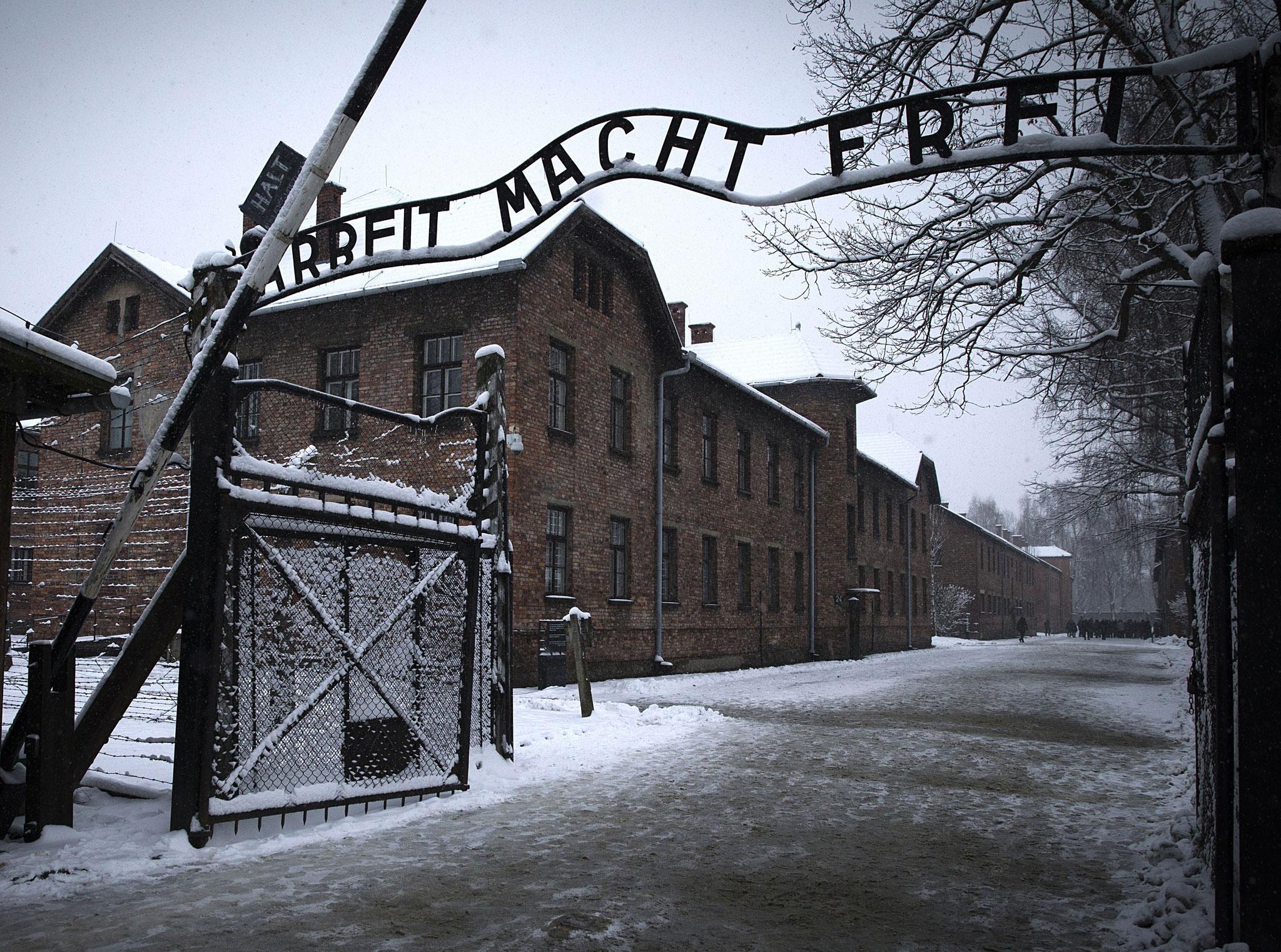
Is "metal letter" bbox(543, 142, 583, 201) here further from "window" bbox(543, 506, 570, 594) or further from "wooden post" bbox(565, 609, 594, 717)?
"window" bbox(543, 506, 570, 594)

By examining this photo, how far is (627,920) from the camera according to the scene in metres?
4.27

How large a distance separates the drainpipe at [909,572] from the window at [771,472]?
55.8 ft

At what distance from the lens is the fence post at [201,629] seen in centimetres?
535

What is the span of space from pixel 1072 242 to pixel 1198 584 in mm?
8268

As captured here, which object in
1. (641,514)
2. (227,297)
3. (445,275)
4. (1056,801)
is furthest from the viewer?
(641,514)

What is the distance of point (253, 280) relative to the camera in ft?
18.2

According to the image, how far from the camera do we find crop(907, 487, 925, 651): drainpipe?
1708 inches

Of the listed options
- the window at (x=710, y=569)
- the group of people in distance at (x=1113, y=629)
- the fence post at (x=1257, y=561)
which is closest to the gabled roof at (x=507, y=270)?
the window at (x=710, y=569)

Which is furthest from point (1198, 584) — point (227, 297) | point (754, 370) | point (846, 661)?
point (754, 370)

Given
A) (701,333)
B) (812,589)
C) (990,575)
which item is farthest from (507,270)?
(990,575)

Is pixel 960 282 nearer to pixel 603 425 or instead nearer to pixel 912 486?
pixel 603 425

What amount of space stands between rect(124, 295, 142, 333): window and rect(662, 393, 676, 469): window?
1161 centimetres

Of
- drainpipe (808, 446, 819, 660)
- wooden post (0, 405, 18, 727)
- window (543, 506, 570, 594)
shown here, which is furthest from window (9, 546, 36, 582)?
drainpipe (808, 446, 819, 660)

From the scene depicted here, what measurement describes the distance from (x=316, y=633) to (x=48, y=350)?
7.02ft
